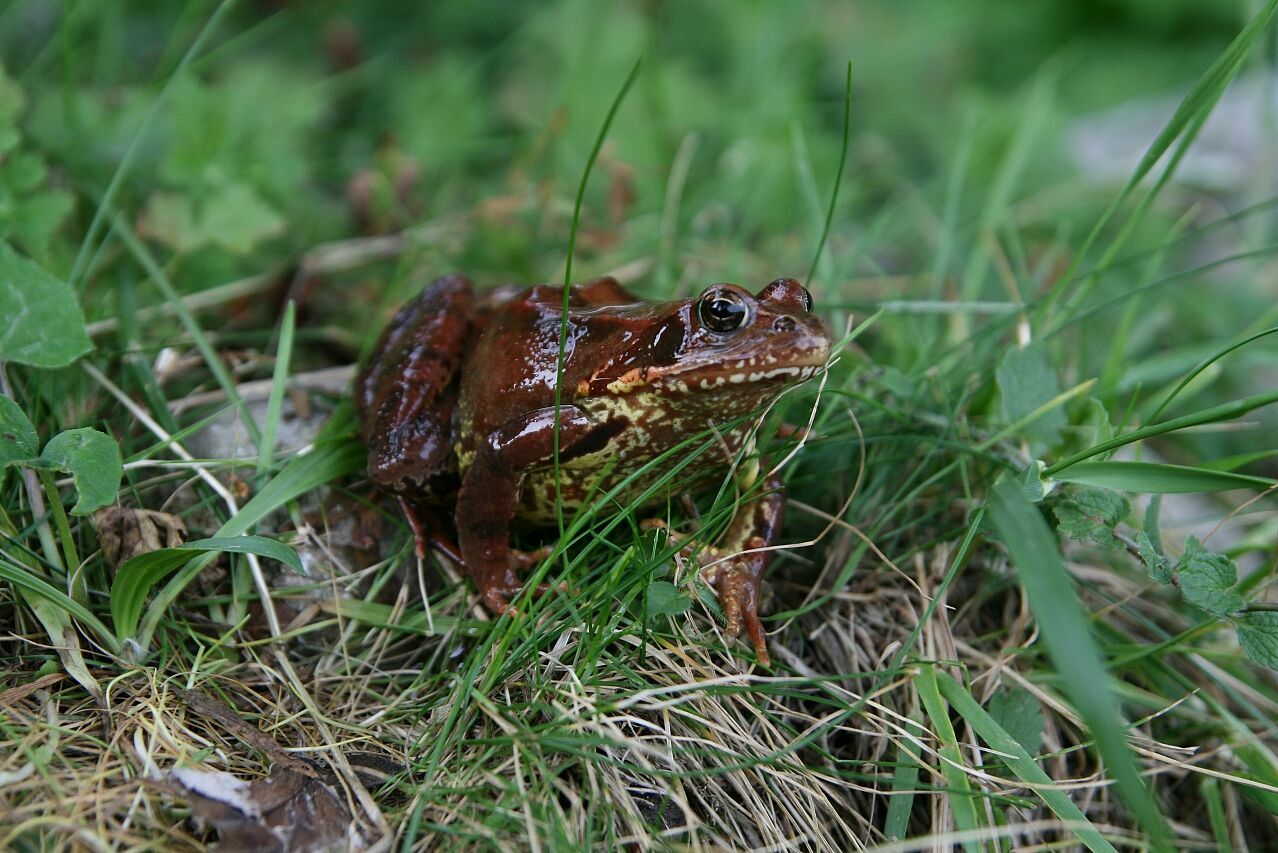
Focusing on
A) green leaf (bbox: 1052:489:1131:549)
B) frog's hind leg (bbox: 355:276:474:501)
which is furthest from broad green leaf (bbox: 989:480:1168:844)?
frog's hind leg (bbox: 355:276:474:501)

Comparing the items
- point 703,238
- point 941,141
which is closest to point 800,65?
point 941,141

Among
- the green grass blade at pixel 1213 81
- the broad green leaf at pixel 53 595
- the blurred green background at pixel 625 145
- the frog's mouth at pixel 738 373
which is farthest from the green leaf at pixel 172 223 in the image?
the green grass blade at pixel 1213 81

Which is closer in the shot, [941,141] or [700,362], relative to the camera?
[700,362]

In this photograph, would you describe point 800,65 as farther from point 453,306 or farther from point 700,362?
point 700,362

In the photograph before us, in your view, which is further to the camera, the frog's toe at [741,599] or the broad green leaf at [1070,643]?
the frog's toe at [741,599]

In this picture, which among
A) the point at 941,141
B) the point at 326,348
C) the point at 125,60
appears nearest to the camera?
the point at 326,348

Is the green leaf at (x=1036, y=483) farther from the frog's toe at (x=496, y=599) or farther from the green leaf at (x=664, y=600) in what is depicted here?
the frog's toe at (x=496, y=599)
